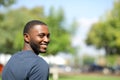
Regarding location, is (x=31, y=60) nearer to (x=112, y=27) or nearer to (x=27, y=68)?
(x=27, y=68)

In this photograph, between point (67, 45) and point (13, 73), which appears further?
point (67, 45)

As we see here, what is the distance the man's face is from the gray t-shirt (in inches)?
3.3

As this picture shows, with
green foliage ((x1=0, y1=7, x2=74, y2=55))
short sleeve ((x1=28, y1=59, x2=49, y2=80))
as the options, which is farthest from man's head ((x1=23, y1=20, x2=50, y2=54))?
green foliage ((x1=0, y1=7, x2=74, y2=55))

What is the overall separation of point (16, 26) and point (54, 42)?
244 inches

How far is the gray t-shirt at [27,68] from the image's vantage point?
2.88 m

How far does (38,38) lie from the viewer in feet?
10.0

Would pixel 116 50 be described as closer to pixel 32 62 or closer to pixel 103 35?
pixel 103 35

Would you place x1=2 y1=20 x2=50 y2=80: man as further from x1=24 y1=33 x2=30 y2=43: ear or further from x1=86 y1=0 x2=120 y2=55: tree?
x1=86 y1=0 x2=120 y2=55: tree

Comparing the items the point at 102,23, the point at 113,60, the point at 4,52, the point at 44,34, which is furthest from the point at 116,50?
the point at 44,34

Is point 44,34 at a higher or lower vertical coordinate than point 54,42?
higher

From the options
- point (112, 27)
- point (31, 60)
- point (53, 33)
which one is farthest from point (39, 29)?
point (112, 27)

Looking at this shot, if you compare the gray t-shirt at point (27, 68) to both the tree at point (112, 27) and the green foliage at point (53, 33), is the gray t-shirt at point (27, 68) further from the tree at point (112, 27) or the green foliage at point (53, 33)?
the tree at point (112, 27)

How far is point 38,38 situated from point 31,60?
0.72 feet

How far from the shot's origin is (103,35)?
56.2 meters
